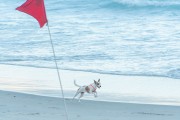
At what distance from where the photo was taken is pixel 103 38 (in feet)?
66.8

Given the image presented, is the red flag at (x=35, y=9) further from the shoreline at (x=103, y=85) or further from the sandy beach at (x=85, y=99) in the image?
the shoreline at (x=103, y=85)

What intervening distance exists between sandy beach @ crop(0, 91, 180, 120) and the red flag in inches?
62.6

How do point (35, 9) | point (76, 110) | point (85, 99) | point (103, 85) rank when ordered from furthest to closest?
point (103, 85)
point (85, 99)
point (76, 110)
point (35, 9)

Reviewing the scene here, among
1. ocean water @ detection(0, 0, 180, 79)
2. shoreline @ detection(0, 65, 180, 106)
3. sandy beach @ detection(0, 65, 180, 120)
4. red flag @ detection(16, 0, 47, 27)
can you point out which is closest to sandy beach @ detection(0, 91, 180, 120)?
sandy beach @ detection(0, 65, 180, 120)

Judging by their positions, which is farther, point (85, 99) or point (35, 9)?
point (85, 99)

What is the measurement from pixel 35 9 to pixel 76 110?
220 cm

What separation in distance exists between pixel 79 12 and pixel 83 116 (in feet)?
70.4

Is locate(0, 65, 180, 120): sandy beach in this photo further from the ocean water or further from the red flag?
the red flag

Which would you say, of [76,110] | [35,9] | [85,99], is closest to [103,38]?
[85,99]

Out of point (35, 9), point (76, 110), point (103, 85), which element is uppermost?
point (35, 9)

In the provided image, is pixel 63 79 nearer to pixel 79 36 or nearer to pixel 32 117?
pixel 32 117

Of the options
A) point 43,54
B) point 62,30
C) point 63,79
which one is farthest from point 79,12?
point 63,79

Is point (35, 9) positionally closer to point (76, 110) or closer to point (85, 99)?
point (76, 110)

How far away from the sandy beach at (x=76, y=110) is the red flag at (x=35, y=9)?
1.59 meters
